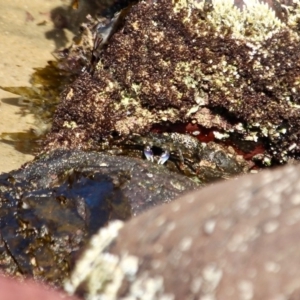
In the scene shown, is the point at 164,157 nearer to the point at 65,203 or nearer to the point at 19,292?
the point at 65,203

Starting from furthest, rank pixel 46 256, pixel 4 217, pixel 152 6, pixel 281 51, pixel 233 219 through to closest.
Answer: pixel 152 6 < pixel 281 51 < pixel 4 217 < pixel 46 256 < pixel 233 219

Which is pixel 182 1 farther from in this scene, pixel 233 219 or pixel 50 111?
pixel 233 219

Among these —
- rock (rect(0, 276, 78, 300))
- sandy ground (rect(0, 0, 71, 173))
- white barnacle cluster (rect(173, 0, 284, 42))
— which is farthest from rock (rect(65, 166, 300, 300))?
sandy ground (rect(0, 0, 71, 173))

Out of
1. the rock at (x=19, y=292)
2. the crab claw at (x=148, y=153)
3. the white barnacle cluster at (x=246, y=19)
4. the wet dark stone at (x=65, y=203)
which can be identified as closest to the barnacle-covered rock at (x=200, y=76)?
the white barnacle cluster at (x=246, y=19)

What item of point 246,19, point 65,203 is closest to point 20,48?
point 246,19

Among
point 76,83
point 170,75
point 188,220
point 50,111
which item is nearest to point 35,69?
point 50,111

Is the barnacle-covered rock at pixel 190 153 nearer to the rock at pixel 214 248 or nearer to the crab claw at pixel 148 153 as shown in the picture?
the crab claw at pixel 148 153

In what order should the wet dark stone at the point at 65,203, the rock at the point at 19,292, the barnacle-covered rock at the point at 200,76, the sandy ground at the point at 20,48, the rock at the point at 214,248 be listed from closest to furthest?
the rock at the point at 19,292
the rock at the point at 214,248
the wet dark stone at the point at 65,203
the barnacle-covered rock at the point at 200,76
the sandy ground at the point at 20,48

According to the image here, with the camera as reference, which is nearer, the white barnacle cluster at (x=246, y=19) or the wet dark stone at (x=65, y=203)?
the wet dark stone at (x=65, y=203)
